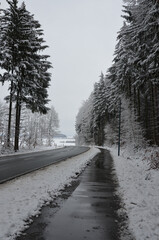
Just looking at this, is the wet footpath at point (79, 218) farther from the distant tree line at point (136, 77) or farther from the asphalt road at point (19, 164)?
the distant tree line at point (136, 77)

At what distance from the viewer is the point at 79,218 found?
4586 millimetres

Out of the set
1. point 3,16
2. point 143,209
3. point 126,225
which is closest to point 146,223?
point 126,225

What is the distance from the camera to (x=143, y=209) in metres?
4.98

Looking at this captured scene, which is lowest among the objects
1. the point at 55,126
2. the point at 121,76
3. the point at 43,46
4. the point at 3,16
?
the point at 55,126

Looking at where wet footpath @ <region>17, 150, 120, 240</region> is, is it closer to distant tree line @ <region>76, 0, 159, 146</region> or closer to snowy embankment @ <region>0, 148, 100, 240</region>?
snowy embankment @ <region>0, 148, 100, 240</region>

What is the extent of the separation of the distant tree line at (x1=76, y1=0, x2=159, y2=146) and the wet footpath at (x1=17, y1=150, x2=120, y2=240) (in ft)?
34.4

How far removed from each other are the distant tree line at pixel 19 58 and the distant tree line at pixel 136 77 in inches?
414

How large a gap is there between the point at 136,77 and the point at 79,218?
21.3 meters

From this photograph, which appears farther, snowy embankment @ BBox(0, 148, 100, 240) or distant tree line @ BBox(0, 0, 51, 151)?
distant tree line @ BBox(0, 0, 51, 151)

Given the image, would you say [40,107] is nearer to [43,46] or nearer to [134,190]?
[43,46]

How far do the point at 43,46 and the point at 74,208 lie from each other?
76.9 feet

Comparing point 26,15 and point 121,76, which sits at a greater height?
point 26,15

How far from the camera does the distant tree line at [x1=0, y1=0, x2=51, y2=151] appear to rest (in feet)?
69.8

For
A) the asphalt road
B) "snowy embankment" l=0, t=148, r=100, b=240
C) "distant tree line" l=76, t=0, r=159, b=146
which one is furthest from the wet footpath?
"distant tree line" l=76, t=0, r=159, b=146
